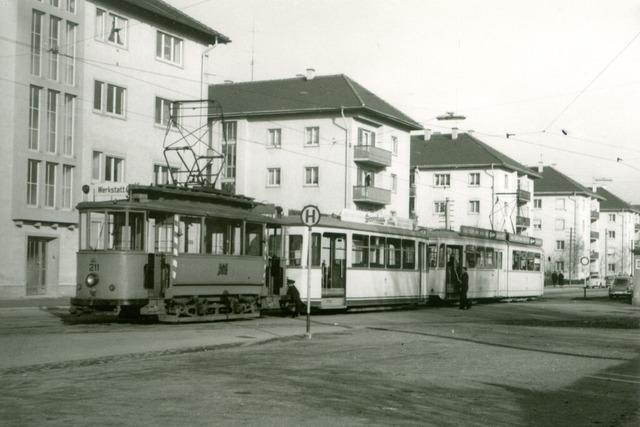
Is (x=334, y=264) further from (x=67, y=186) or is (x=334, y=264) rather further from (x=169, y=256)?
(x=67, y=186)

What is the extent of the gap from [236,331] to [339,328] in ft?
10.3

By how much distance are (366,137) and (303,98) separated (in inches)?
201

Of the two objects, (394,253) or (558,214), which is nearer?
(394,253)

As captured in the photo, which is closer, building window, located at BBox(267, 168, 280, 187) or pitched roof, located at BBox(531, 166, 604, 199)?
building window, located at BBox(267, 168, 280, 187)

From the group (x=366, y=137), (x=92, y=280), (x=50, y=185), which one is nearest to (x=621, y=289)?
(x=366, y=137)

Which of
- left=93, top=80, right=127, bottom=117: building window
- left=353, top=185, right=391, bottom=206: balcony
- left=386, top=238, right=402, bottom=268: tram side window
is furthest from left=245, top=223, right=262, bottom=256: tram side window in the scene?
left=353, top=185, right=391, bottom=206: balcony

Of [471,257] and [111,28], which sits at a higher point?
[111,28]

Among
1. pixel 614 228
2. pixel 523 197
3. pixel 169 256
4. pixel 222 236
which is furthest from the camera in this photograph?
pixel 614 228

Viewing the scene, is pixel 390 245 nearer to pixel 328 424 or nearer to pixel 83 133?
pixel 83 133

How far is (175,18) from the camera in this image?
143ft

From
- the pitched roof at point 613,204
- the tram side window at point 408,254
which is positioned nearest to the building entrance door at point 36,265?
the tram side window at point 408,254

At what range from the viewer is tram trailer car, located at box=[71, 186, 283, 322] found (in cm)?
2023

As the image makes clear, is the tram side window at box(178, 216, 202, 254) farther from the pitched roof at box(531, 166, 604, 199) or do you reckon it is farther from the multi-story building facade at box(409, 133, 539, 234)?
the pitched roof at box(531, 166, 604, 199)

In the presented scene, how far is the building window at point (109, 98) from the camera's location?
40.0 metres
